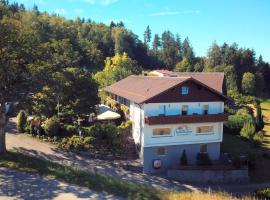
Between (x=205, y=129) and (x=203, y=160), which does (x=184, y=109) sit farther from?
(x=203, y=160)

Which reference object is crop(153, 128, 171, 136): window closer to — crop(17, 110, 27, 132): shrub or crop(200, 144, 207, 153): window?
crop(200, 144, 207, 153): window

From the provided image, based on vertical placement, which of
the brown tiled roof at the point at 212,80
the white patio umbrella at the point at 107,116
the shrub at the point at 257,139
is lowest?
the shrub at the point at 257,139

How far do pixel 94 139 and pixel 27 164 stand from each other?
1253cm

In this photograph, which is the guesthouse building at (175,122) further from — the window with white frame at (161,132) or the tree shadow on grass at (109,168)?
the tree shadow on grass at (109,168)

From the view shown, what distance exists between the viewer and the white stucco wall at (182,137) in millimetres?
35688

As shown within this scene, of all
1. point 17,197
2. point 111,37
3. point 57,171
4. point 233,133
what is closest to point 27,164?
point 57,171

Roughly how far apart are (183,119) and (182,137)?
2072mm

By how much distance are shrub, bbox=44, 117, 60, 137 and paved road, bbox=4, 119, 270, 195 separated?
172cm

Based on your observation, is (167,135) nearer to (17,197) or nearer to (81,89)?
(81,89)

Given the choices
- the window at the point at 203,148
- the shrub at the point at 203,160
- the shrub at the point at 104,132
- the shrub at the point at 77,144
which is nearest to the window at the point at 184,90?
the window at the point at 203,148

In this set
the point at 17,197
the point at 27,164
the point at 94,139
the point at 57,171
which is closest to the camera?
the point at 17,197

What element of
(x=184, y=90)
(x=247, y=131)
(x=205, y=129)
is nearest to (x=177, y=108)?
(x=184, y=90)

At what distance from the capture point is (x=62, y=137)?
123 feet

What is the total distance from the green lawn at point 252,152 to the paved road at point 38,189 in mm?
22630
